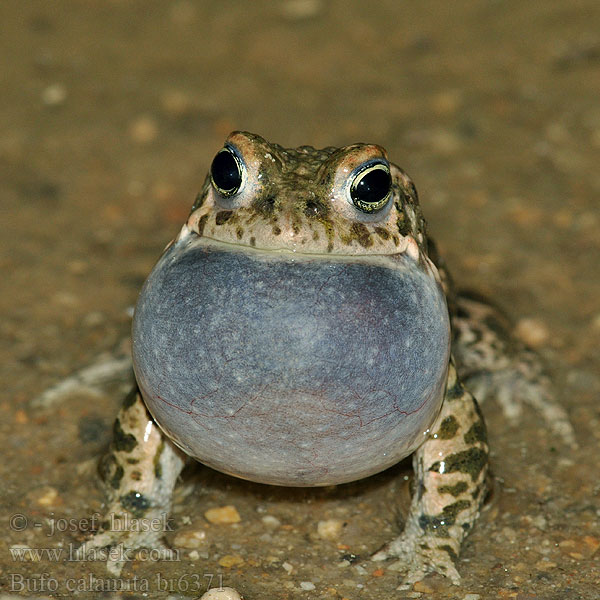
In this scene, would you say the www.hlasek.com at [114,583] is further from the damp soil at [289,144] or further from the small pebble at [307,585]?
the small pebble at [307,585]

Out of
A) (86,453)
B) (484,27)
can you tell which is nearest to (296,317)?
(86,453)

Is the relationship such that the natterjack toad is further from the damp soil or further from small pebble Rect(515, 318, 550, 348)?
small pebble Rect(515, 318, 550, 348)

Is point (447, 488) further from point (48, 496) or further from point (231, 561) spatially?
point (48, 496)

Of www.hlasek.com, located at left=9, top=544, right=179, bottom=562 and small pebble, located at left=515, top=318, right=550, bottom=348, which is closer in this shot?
www.hlasek.com, located at left=9, top=544, right=179, bottom=562

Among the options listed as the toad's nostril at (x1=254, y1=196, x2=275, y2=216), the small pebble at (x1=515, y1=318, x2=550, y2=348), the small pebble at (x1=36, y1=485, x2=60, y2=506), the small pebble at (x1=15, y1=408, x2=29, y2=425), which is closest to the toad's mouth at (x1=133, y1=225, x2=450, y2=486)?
the toad's nostril at (x1=254, y1=196, x2=275, y2=216)

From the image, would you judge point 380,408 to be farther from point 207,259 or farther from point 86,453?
point 86,453
